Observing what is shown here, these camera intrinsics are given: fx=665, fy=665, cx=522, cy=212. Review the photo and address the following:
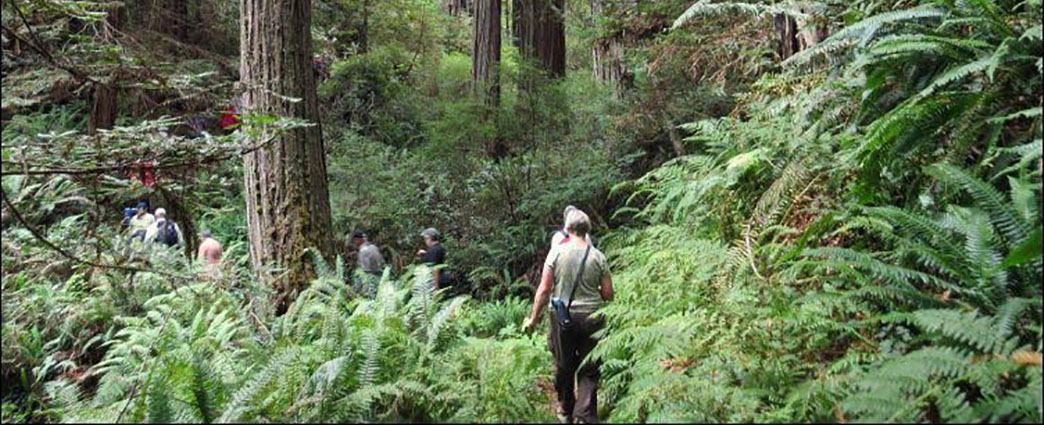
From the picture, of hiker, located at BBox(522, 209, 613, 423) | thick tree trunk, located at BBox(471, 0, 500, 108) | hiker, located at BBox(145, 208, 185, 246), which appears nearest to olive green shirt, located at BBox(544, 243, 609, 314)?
hiker, located at BBox(522, 209, 613, 423)

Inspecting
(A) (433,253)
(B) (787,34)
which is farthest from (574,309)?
(B) (787,34)

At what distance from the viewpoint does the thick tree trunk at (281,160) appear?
6.44 meters

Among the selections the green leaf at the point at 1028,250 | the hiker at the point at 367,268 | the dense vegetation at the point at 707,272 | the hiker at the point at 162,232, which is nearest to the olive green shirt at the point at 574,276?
the dense vegetation at the point at 707,272

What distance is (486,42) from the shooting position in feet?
47.7

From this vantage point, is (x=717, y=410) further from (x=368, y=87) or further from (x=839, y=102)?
(x=368, y=87)

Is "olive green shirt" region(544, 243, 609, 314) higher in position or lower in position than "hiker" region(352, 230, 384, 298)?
higher

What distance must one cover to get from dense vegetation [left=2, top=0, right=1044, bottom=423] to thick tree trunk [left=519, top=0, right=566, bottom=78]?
5.33 metres

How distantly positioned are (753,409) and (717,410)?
0.17 metres

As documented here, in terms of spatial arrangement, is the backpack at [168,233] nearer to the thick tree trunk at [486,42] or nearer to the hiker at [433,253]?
the hiker at [433,253]

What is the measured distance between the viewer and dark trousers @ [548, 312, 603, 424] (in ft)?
16.1

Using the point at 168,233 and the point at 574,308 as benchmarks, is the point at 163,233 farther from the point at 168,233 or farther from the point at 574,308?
the point at 574,308

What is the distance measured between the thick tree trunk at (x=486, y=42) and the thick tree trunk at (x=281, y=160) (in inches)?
257

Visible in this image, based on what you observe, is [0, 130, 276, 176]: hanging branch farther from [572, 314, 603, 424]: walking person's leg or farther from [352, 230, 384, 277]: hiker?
[352, 230, 384, 277]: hiker

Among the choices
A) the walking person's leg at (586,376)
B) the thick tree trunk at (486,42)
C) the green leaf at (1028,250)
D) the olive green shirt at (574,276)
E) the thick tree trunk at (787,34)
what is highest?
the thick tree trunk at (486,42)
